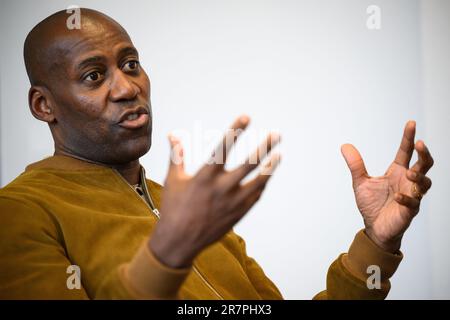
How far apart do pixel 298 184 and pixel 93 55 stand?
1.22 meters

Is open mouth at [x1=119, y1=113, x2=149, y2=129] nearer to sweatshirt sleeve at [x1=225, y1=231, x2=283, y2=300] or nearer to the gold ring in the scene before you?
sweatshirt sleeve at [x1=225, y1=231, x2=283, y2=300]

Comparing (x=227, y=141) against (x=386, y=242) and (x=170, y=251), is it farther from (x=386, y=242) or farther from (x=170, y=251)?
(x=386, y=242)

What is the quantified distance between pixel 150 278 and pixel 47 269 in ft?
0.74

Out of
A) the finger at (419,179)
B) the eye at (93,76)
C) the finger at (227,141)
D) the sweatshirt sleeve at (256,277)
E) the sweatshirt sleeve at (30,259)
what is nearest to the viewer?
the finger at (227,141)

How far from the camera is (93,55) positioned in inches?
43.6

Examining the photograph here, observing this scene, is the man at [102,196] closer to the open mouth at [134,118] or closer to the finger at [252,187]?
the open mouth at [134,118]

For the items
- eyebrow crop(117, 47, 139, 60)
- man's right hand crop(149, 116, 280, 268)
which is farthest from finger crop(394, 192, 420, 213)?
eyebrow crop(117, 47, 139, 60)

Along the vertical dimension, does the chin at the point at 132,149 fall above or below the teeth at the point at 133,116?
below

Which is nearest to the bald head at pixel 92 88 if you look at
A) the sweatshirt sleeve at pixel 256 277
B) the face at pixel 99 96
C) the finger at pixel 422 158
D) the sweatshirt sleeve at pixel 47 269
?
the face at pixel 99 96

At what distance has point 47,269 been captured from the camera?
0.89 meters

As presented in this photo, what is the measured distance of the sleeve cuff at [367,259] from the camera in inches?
44.4

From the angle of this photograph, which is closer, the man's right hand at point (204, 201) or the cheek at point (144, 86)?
the man's right hand at point (204, 201)

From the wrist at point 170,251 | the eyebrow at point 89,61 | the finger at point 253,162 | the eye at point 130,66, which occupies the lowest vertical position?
the wrist at point 170,251
